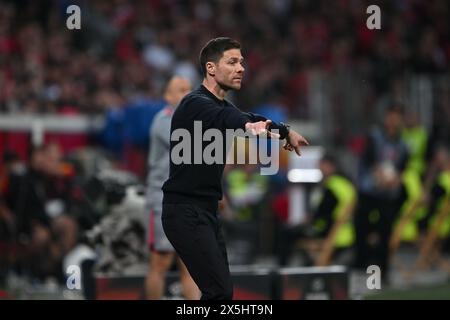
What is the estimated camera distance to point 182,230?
380 inches

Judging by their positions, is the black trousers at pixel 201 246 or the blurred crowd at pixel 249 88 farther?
the blurred crowd at pixel 249 88

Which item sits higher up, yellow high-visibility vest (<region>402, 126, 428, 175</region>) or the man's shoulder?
yellow high-visibility vest (<region>402, 126, 428, 175</region>)

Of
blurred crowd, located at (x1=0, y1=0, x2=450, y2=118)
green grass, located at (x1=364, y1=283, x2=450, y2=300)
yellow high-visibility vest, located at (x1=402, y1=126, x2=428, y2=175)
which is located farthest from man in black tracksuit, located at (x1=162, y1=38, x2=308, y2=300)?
yellow high-visibility vest, located at (x1=402, y1=126, x2=428, y2=175)

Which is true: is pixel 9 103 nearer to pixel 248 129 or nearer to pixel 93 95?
pixel 93 95

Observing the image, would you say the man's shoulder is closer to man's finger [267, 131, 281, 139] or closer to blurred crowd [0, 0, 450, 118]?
man's finger [267, 131, 281, 139]

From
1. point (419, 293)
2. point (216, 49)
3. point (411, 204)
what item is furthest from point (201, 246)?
point (411, 204)

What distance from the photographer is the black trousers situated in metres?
9.56

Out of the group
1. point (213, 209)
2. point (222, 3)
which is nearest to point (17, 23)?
point (222, 3)

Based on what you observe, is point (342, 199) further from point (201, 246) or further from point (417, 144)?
point (201, 246)

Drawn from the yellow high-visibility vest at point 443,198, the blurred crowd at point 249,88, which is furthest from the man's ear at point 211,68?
the yellow high-visibility vest at point 443,198

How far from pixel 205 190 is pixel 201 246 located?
0.42 meters

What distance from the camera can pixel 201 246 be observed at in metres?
9.61

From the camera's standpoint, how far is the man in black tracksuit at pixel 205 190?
9.57 m

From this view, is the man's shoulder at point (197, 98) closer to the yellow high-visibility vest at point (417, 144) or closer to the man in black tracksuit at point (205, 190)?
the man in black tracksuit at point (205, 190)
